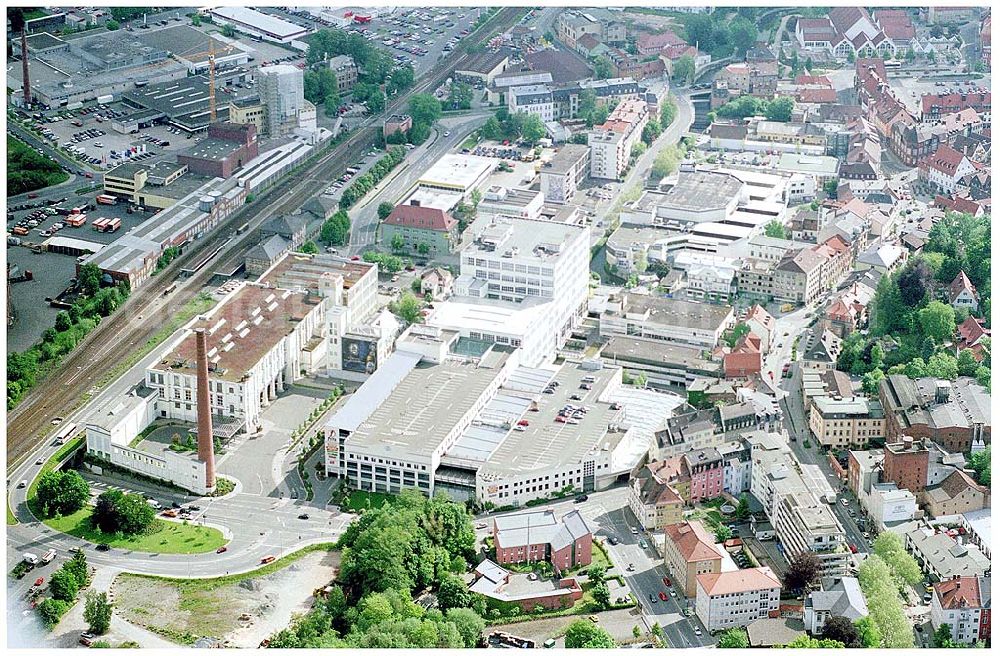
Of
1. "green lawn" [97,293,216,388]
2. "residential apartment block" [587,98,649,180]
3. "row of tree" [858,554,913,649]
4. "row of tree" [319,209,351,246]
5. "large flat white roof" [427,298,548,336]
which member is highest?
"residential apartment block" [587,98,649,180]

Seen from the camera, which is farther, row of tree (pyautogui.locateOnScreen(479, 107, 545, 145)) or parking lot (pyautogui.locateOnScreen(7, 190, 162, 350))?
row of tree (pyautogui.locateOnScreen(479, 107, 545, 145))

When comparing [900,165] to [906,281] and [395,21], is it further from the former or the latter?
[395,21]

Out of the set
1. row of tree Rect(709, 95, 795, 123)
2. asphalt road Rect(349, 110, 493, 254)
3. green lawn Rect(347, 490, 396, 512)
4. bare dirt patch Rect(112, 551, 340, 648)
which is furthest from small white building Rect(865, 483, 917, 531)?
row of tree Rect(709, 95, 795, 123)

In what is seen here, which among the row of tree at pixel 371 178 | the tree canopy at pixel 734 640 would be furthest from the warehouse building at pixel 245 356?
the tree canopy at pixel 734 640

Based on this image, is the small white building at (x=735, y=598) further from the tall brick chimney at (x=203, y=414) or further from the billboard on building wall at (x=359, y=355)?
the billboard on building wall at (x=359, y=355)

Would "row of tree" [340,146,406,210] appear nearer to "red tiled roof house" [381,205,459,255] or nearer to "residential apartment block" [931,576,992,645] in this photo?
"red tiled roof house" [381,205,459,255]

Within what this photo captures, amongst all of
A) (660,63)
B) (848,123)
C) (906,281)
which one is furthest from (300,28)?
(906,281)

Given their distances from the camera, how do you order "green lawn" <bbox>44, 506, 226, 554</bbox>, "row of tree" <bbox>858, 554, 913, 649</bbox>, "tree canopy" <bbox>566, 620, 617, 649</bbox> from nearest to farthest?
"tree canopy" <bbox>566, 620, 617, 649</bbox>, "row of tree" <bbox>858, 554, 913, 649</bbox>, "green lawn" <bbox>44, 506, 226, 554</bbox>

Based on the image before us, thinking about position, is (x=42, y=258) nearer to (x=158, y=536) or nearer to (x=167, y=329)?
(x=167, y=329)
